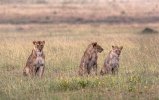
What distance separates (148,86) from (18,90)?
2.37m

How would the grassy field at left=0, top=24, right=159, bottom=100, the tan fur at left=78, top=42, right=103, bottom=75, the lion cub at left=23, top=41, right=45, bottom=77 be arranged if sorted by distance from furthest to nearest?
the tan fur at left=78, top=42, right=103, bottom=75 < the lion cub at left=23, top=41, right=45, bottom=77 < the grassy field at left=0, top=24, right=159, bottom=100

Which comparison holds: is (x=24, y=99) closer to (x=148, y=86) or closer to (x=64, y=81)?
(x=64, y=81)

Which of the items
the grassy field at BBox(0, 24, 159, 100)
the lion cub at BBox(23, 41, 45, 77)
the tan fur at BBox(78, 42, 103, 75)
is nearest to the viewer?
the grassy field at BBox(0, 24, 159, 100)

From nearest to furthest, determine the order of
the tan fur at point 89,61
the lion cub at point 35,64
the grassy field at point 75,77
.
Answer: the grassy field at point 75,77, the lion cub at point 35,64, the tan fur at point 89,61

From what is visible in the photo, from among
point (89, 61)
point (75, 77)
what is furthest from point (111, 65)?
point (75, 77)

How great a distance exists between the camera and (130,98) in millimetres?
10273

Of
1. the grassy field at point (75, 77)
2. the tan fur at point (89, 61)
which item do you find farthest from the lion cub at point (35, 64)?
the tan fur at point (89, 61)

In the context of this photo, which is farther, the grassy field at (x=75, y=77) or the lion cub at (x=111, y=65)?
the lion cub at (x=111, y=65)

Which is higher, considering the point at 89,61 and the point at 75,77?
the point at 89,61

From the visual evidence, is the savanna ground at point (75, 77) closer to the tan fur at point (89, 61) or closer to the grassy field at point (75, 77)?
the grassy field at point (75, 77)

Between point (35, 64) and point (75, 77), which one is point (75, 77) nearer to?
point (75, 77)

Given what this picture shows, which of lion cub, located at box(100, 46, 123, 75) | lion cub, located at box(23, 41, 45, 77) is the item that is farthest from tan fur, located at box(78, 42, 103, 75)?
lion cub, located at box(23, 41, 45, 77)

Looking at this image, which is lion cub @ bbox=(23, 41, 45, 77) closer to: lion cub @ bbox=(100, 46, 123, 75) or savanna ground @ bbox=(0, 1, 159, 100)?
savanna ground @ bbox=(0, 1, 159, 100)

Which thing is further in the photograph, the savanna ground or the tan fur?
the tan fur
